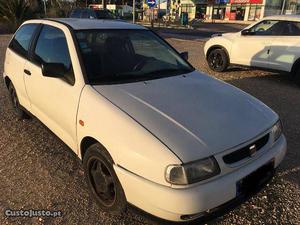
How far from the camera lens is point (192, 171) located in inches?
90.4

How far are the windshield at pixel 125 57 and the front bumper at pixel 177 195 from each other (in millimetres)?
1169

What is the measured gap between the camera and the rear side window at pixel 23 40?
14.0 ft

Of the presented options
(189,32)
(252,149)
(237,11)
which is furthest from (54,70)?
(237,11)

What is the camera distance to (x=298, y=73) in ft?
25.0

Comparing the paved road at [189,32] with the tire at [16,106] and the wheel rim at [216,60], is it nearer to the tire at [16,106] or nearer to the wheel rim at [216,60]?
the wheel rim at [216,60]

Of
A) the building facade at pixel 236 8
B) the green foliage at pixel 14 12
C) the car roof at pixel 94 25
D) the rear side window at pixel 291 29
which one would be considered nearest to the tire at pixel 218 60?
the rear side window at pixel 291 29

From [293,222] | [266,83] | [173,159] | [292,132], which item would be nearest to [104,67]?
[173,159]

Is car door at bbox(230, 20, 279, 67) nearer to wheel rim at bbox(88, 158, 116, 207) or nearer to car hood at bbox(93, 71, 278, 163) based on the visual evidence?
car hood at bbox(93, 71, 278, 163)

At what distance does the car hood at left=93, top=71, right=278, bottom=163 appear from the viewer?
243 centimetres

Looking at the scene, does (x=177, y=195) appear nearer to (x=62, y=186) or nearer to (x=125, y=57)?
(x=62, y=186)

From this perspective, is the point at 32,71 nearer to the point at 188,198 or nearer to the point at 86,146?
the point at 86,146

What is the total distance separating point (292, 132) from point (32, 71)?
3.79 meters

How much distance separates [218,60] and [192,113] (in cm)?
684

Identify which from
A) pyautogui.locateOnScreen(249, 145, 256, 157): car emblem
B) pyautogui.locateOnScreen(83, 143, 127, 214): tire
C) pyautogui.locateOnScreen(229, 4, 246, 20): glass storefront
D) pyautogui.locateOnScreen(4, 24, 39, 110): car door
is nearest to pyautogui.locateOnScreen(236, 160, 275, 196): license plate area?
pyautogui.locateOnScreen(249, 145, 256, 157): car emblem
